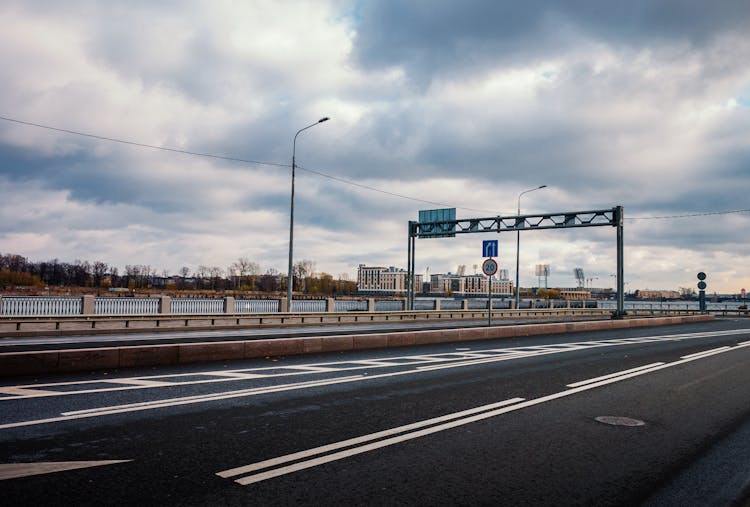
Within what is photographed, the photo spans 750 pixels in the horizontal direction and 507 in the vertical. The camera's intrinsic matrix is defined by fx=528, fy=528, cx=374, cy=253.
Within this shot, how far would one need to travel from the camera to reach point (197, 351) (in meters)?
12.0

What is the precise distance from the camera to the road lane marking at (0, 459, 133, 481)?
4.43 metres

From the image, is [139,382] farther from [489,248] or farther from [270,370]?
[489,248]

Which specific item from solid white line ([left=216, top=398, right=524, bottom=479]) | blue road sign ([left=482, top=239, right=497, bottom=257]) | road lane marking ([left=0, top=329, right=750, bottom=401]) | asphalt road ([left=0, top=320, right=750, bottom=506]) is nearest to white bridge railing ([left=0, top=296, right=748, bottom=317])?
blue road sign ([left=482, top=239, right=497, bottom=257])

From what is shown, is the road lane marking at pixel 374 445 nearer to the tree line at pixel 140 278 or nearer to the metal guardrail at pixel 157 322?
the metal guardrail at pixel 157 322

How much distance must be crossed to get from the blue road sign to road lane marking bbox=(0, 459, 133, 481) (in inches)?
769

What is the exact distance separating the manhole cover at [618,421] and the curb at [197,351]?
8.53 meters

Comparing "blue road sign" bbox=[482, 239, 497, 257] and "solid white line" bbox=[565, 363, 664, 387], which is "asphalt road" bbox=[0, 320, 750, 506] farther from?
"blue road sign" bbox=[482, 239, 497, 257]

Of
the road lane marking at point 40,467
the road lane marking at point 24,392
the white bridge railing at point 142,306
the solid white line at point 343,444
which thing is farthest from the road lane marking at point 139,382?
the white bridge railing at point 142,306

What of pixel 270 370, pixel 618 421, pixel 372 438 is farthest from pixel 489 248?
pixel 372 438

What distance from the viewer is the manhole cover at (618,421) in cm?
671

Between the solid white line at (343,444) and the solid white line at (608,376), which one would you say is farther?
the solid white line at (608,376)

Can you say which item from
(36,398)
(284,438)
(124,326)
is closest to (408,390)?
(284,438)

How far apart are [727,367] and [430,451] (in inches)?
430

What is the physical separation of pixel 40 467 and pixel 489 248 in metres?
20.3
